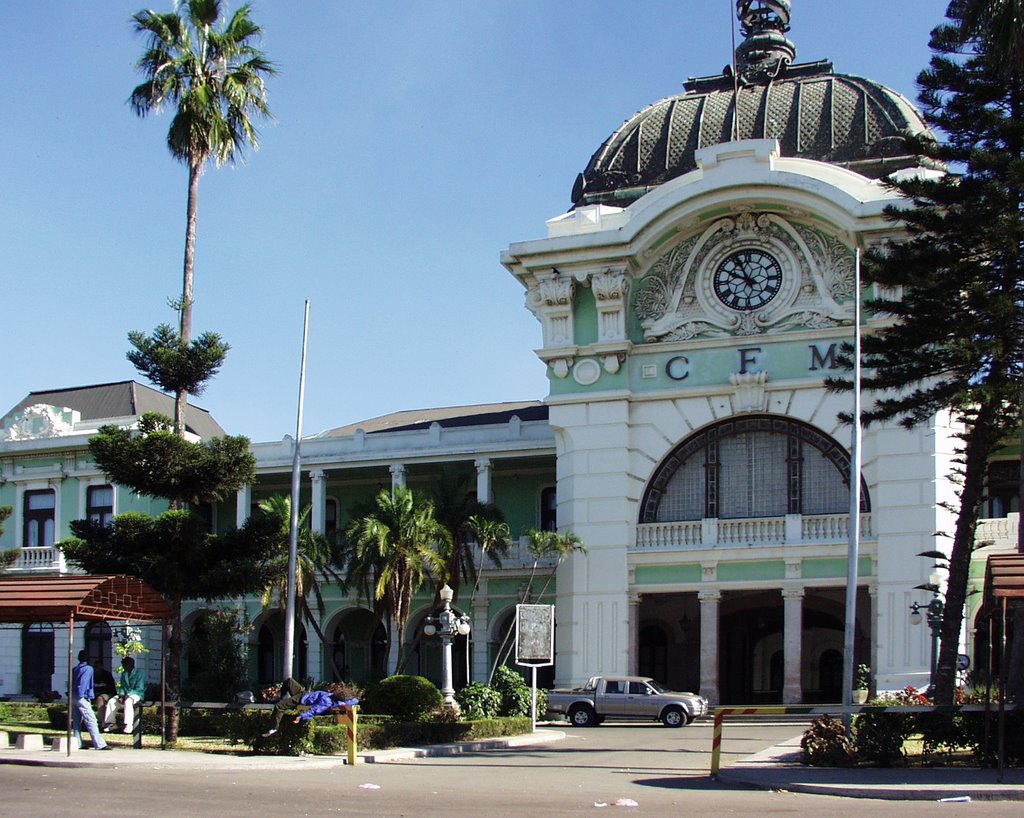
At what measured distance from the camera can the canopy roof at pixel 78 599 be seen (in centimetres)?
2334

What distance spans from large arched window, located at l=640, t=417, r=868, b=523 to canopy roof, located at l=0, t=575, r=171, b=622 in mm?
18357

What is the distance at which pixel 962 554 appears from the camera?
26.9 meters

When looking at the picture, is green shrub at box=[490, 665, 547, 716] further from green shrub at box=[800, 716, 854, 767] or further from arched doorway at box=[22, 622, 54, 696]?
arched doorway at box=[22, 622, 54, 696]

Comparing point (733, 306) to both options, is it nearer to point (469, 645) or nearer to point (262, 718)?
point (469, 645)

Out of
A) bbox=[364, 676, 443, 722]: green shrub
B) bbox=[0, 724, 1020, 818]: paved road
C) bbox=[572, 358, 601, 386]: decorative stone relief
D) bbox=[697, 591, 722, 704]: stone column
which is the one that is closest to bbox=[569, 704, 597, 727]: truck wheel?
bbox=[697, 591, 722, 704]: stone column

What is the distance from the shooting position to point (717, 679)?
132 ft

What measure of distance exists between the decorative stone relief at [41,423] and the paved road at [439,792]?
30025 mm

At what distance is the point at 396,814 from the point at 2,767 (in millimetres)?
8114

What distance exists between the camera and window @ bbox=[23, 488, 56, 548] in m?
50.5

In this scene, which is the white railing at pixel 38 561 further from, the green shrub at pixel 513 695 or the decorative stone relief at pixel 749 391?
the decorative stone relief at pixel 749 391

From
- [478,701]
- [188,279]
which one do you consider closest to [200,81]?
[188,279]

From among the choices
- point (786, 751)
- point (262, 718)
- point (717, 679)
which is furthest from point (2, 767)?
point (717, 679)

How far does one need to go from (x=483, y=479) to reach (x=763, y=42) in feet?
55.6

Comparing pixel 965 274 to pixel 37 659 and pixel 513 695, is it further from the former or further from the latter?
pixel 37 659
